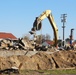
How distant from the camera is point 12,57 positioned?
963 inches

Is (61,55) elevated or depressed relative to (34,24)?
depressed

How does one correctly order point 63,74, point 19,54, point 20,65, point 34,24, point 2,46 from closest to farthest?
point 63,74
point 20,65
point 19,54
point 2,46
point 34,24

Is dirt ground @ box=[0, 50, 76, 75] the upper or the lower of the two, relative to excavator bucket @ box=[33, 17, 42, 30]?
lower

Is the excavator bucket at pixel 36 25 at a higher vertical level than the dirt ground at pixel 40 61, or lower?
higher

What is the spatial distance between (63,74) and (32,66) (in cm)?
485

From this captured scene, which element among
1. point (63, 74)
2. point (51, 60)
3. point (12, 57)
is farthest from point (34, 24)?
point (63, 74)

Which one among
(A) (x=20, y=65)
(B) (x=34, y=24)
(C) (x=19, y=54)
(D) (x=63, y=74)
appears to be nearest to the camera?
(D) (x=63, y=74)

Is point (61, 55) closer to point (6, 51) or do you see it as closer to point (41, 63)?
point (41, 63)

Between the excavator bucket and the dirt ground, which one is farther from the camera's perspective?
the excavator bucket

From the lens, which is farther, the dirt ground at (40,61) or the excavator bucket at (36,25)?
the excavator bucket at (36,25)

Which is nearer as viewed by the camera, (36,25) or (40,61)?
(40,61)

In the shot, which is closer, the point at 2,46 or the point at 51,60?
the point at 51,60

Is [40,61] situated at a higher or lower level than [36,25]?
lower

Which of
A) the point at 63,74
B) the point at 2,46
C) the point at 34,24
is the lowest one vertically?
the point at 63,74
